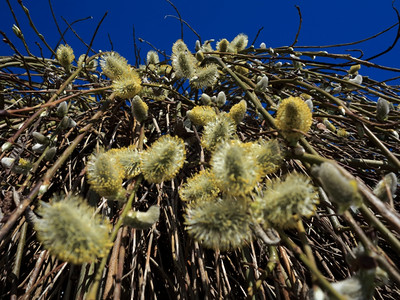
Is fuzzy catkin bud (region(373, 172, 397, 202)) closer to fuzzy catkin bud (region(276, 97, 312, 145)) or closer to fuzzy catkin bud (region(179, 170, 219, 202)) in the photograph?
fuzzy catkin bud (region(276, 97, 312, 145))

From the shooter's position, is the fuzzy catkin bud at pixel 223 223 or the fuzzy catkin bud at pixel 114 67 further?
the fuzzy catkin bud at pixel 114 67

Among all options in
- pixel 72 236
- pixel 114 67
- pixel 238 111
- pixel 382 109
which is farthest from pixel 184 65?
pixel 72 236

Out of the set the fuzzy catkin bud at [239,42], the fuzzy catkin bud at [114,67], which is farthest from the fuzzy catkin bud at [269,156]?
the fuzzy catkin bud at [239,42]

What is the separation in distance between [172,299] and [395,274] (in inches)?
22.0

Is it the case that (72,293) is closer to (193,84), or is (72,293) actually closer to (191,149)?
(191,149)

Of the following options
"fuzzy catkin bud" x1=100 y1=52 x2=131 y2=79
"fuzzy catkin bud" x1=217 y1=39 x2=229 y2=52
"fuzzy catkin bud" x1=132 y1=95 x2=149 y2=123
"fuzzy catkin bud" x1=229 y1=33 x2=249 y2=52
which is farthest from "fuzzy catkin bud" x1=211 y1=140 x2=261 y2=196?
"fuzzy catkin bud" x1=229 y1=33 x2=249 y2=52

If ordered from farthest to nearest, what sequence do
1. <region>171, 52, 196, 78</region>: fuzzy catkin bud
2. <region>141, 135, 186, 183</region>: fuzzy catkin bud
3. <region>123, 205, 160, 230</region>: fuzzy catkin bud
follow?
<region>171, 52, 196, 78</region>: fuzzy catkin bud → <region>141, 135, 186, 183</region>: fuzzy catkin bud → <region>123, 205, 160, 230</region>: fuzzy catkin bud

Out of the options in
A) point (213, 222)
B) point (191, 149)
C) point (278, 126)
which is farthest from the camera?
point (191, 149)

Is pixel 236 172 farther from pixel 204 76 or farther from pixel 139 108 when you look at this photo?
pixel 204 76

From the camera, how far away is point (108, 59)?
915mm

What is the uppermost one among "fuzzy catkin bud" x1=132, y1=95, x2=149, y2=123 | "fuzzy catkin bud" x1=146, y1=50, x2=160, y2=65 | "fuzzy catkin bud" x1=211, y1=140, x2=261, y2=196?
"fuzzy catkin bud" x1=146, y1=50, x2=160, y2=65

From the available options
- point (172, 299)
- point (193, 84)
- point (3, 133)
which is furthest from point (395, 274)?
point (3, 133)

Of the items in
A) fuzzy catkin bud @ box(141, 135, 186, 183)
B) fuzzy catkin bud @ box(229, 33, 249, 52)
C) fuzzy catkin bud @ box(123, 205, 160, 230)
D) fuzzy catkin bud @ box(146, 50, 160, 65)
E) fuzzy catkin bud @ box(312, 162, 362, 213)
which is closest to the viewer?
fuzzy catkin bud @ box(312, 162, 362, 213)

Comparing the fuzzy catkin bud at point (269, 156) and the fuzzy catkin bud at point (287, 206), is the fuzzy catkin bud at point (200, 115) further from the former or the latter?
the fuzzy catkin bud at point (287, 206)
